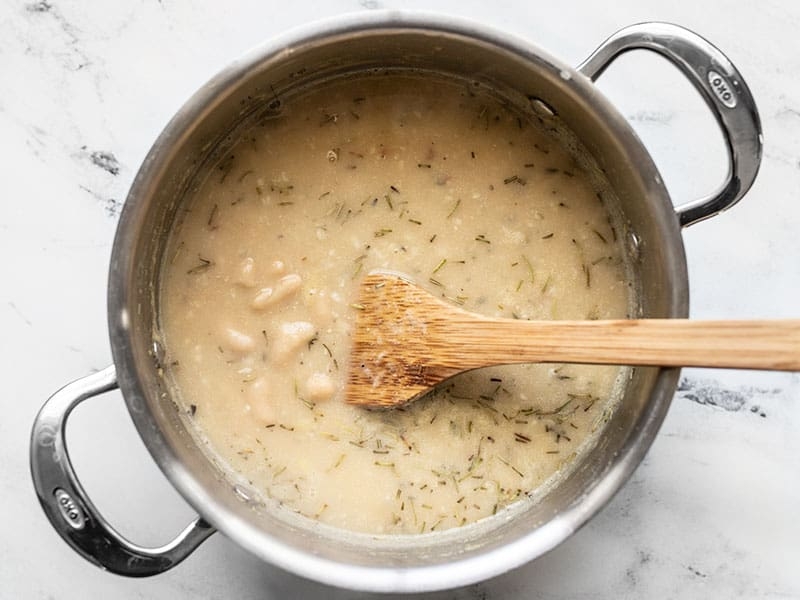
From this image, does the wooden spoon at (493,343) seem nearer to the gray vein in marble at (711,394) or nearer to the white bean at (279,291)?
the white bean at (279,291)

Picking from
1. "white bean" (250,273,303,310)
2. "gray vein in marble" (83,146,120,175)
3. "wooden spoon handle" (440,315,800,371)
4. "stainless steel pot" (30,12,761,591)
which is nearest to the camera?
"wooden spoon handle" (440,315,800,371)

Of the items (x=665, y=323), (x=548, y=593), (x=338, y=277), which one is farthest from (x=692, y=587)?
(x=338, y=277)

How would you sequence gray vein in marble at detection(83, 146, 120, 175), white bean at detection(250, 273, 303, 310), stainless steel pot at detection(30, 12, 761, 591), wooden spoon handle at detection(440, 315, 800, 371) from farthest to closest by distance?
gray vein in marble at detection(83, 146, 120, 175), white bean at detection(250, 273, 303, 310), stainless steel pot at detection(30, 12, 761, 591), wooden spoon handle at detection(440, 315, 800, 371)

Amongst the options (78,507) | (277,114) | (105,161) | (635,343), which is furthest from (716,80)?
(78,507)

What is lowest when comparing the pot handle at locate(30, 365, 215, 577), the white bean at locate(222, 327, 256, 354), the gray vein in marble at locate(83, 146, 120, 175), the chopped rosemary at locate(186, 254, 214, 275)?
the pot handle at locate(30, 365, 215, 577)

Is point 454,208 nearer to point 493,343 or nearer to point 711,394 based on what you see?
point 493,343

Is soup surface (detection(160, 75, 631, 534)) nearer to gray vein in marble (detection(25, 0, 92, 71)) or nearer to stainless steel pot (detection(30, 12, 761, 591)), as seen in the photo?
stainless steel pot (detection(30, 12, 761, 591))

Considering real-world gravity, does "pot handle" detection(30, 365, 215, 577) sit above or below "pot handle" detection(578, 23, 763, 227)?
below

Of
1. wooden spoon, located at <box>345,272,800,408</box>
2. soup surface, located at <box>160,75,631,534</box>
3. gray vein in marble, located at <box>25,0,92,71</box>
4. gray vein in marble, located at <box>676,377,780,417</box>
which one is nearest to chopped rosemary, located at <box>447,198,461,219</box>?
soup surface, located at <box>160,75,631,534</box>
